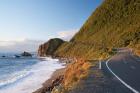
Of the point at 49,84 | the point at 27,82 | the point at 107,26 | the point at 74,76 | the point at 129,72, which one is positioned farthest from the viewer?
the point at 107,26

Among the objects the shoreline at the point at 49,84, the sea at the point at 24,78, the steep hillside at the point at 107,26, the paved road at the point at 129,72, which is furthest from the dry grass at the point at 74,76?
the steep hillside at the point at 107,26

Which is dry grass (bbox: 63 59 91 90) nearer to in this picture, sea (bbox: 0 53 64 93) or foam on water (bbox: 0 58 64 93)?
foam on water (bbox: 0 58 64 93)

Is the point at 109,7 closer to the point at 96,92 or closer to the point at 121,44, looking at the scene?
the point at 121,44

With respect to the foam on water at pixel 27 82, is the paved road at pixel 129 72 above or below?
above

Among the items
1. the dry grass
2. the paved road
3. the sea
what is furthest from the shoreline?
the paved road

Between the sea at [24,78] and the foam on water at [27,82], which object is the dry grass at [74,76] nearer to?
the foam on water at [27,82]

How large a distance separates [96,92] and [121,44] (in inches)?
3520

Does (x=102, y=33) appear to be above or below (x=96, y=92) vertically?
above

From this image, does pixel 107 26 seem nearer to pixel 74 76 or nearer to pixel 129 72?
pixel 129 72

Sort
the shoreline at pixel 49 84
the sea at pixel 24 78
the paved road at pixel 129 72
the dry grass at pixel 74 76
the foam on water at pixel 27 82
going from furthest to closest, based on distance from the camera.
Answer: the sea at pixel 24 78, the foam on water at pixel 27 82, the shoreline at pixel 49 84, the dry grass at pixel 74 76, the paved road at pixel 129 72

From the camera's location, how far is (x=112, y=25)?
15162 centimetres

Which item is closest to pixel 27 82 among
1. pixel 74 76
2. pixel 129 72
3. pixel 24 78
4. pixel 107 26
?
pixel 24 78

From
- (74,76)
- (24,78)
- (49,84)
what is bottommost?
(49,84)

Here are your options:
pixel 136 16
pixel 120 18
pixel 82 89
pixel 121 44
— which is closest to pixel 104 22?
pixel 120 18
